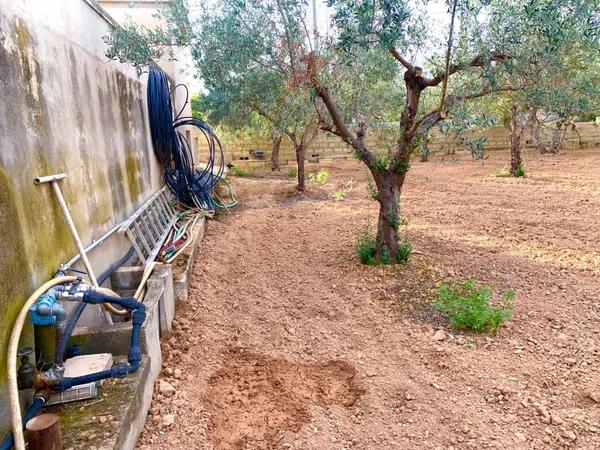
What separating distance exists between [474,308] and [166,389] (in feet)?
7.42

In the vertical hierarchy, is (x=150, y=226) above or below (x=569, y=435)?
above

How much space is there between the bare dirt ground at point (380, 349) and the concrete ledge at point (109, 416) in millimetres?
204

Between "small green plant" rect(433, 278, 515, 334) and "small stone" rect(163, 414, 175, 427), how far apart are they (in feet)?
6.98

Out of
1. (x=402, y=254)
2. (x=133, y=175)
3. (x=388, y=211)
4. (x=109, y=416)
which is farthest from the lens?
(x=133, y=175)

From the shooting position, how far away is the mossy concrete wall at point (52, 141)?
6.97ft

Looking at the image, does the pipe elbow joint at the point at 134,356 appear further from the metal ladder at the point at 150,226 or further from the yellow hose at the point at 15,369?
the metal ladder at the point at 150,226

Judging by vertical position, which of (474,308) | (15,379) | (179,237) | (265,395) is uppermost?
Answer: (15,379)

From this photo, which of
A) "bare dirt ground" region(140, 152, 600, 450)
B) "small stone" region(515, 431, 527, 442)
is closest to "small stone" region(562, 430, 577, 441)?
"bare dirt ground" region(140, 152, 600, 450)

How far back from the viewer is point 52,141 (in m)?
2.71

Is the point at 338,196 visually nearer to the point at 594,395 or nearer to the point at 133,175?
the point at 133,175

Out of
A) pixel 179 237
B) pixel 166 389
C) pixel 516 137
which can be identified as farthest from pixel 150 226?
pixel 516 137

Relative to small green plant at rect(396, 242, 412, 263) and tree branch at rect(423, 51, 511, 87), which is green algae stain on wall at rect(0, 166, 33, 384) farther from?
small green plant at rect(396, 242, 412, 263)

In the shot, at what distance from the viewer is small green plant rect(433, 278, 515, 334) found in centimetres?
318

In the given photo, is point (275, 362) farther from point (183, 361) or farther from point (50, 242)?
point (50, 242)
